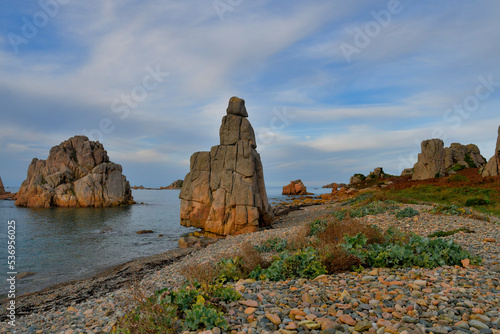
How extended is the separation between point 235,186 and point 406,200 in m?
14.9

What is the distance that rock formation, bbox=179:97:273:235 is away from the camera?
24516 millimetres

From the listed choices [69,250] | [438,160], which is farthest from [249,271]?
[438,160]

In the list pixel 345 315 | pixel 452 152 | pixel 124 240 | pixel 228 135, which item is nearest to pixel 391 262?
pixel 345 315

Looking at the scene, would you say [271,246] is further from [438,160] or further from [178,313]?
[438,160]

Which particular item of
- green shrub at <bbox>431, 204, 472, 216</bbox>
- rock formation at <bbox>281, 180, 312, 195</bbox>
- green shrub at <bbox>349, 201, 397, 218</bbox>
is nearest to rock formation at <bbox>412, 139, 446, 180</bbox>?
green shrub at <bbox>349, 201, 397, 218</bbox>

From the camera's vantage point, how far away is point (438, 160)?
59.8 meters

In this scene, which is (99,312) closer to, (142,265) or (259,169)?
(142,265)

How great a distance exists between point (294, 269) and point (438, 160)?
6516 centimetres

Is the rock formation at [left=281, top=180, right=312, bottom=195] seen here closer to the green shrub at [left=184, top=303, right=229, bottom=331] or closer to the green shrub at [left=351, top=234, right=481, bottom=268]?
the green shrub at [left=351, top=234, right=481, bottom=268]

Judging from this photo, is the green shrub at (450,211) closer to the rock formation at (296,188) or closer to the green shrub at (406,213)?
the green shrub at (406,213)

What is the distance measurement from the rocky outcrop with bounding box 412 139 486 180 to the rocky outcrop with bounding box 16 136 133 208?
7014 cm

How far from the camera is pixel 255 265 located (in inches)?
314

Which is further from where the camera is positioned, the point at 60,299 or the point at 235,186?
the point at 235,186

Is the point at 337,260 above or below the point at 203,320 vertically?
above
